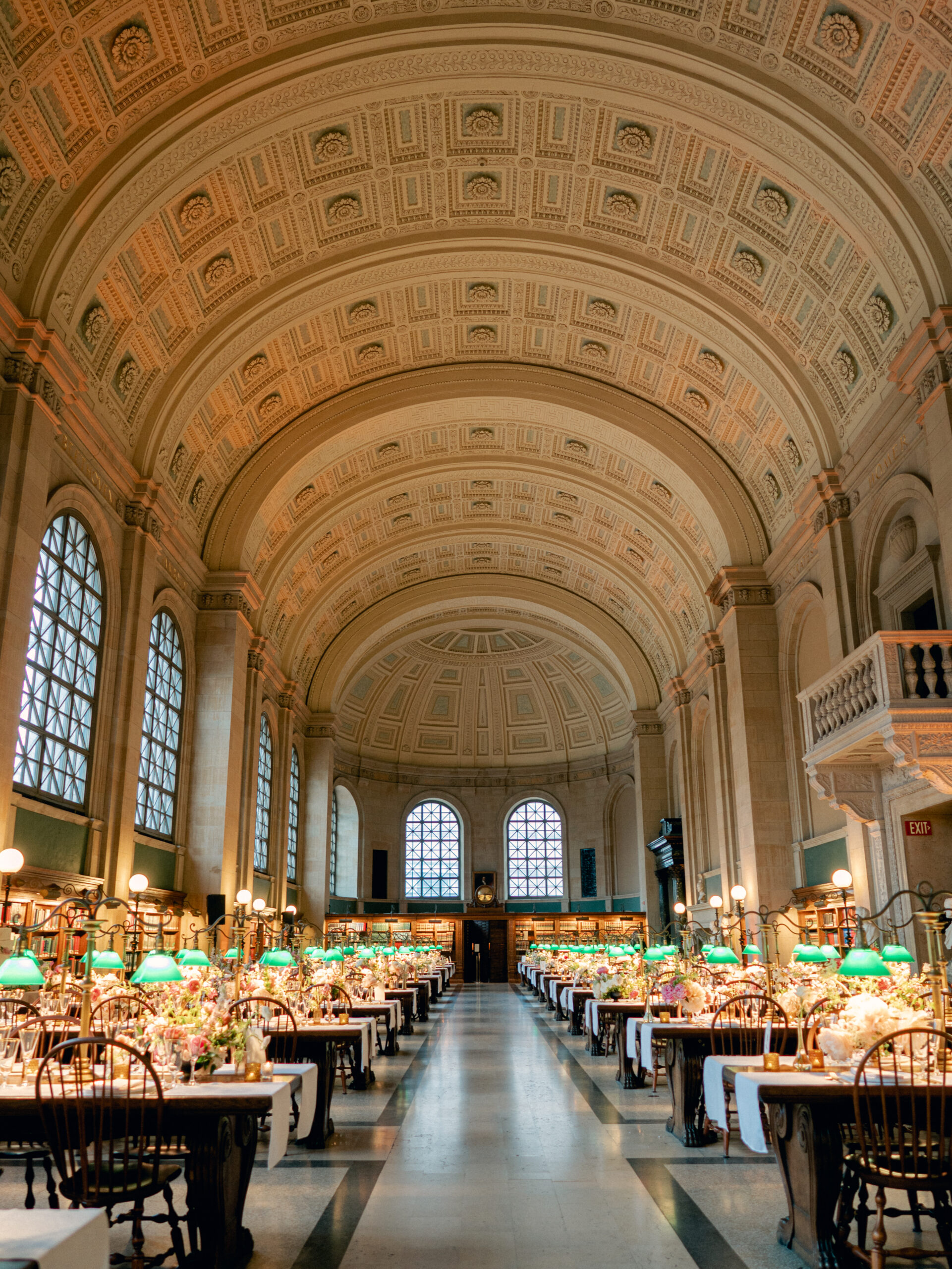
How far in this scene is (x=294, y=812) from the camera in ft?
104

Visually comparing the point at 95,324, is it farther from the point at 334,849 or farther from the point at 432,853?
the point at 432,853

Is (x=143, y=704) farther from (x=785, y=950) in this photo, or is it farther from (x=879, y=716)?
(x=785, y=950)

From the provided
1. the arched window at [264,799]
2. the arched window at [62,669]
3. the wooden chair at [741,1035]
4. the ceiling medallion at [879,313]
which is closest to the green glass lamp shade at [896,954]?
the wooden chair at [741,1035]

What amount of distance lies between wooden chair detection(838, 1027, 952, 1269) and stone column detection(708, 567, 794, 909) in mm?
14271

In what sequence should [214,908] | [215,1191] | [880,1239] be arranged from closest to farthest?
[880,1239] → [215,1191] → [214,908]

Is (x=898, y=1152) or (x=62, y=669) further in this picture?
(x=62, y=669)

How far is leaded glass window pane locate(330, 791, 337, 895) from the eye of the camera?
3838 cm

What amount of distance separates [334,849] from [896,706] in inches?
1178

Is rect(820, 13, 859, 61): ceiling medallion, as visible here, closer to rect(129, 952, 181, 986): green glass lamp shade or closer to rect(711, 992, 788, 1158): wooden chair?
rect(711, 992, 788, 1158): wooden chair

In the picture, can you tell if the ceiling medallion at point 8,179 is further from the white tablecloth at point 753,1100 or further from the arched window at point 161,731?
the white tablecloth at point 753,1100

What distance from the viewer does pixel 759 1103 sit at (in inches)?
242

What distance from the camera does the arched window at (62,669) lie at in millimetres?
13891

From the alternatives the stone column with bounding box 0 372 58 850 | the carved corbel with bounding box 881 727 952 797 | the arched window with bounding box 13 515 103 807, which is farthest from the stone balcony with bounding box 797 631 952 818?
the arched window with bounding box 13 515 103 807

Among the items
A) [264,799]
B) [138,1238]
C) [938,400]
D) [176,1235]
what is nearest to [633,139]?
[938,400]
